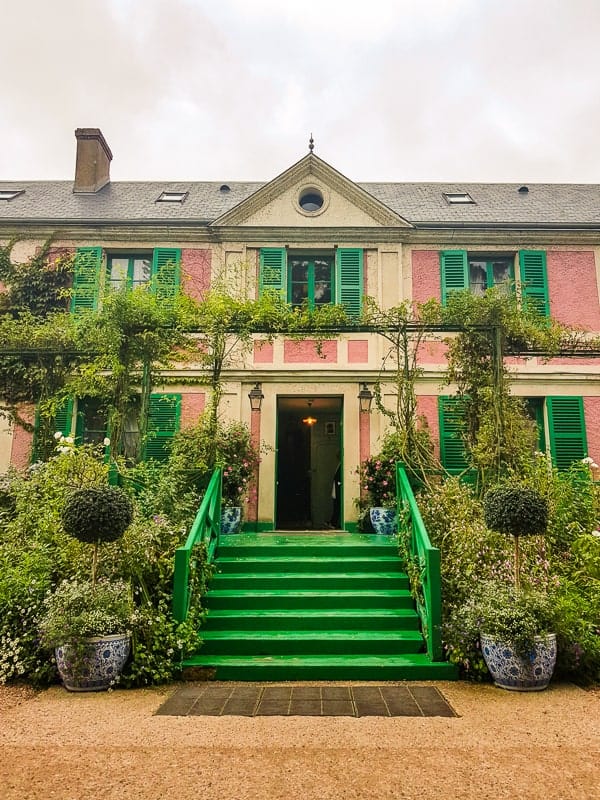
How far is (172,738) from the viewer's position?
10.8ft

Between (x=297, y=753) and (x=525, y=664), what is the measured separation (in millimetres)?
1997

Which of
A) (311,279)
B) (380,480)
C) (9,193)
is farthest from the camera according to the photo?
(9,193)

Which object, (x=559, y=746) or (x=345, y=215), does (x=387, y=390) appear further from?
(x=559, y=746)

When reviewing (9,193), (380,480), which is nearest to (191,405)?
(380,480)

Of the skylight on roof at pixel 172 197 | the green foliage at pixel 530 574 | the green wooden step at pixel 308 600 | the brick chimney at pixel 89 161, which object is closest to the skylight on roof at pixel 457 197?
the skylight on roof at pixel 172 197

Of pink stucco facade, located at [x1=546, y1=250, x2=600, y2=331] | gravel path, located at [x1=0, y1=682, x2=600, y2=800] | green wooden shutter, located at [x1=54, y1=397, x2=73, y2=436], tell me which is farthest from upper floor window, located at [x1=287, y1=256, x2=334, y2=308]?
gravel path, located at [x1=0, y1=682, x2=600, y2=800]

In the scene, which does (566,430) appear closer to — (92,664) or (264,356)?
(264,356)

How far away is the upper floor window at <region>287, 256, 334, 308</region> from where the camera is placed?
33.1 feet

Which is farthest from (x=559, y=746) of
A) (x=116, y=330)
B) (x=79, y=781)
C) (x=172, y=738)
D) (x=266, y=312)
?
(x=116, y=330)

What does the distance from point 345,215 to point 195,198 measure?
3.53 meters

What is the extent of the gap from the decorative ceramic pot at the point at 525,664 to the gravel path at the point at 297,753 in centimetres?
21

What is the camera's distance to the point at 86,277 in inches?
386

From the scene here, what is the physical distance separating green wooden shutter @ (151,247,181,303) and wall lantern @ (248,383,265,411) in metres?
2.04

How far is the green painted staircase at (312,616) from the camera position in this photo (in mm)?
4484
